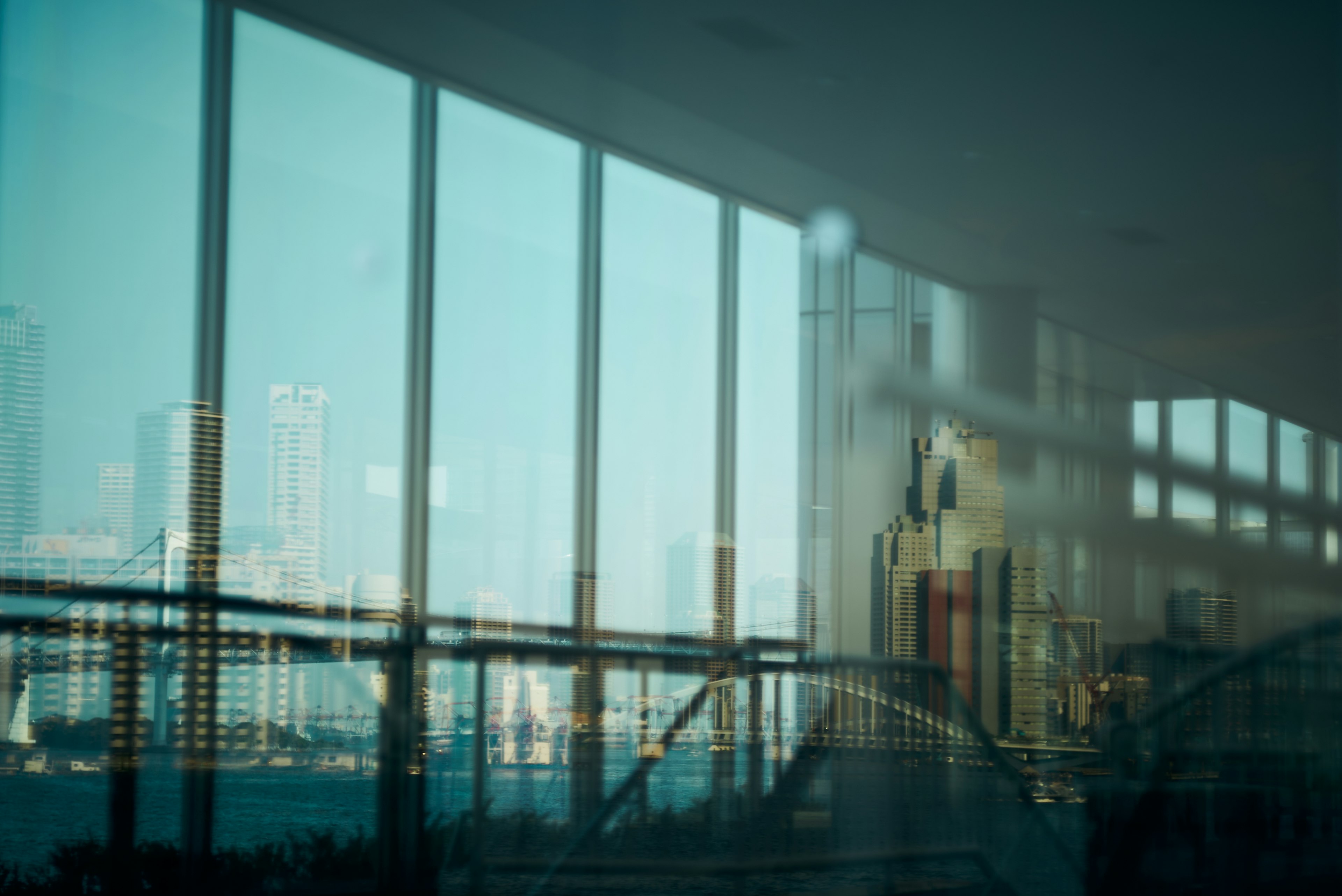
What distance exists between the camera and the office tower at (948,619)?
14.1 feet

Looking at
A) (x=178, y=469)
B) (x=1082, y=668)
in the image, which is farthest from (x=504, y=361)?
(x=1082, y=668)

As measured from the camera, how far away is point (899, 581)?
4738 millimetres

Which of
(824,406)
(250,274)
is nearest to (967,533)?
(824,406)

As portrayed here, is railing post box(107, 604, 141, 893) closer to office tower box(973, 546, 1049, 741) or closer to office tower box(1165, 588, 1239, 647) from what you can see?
office tower box(973, 546, 1049, 741)

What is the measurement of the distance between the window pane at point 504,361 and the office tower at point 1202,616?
8.43 feet

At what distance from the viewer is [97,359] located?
10.7ft

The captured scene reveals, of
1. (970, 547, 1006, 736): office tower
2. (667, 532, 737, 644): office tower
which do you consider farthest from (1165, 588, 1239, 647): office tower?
(667, 532, 737, 644): office tower

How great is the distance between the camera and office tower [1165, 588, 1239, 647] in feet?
13.2

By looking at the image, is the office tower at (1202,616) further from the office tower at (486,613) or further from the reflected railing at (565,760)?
the office tower at (486,613)

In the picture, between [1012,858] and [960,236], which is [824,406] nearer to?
[960,236]

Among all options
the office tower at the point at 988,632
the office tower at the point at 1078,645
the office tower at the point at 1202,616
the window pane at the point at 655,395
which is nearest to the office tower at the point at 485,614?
the window pane at the point at 655,395

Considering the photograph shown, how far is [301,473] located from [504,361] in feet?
3.02

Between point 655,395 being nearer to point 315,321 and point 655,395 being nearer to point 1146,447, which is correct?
point 315,321

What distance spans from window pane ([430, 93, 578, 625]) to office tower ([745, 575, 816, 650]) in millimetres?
963
